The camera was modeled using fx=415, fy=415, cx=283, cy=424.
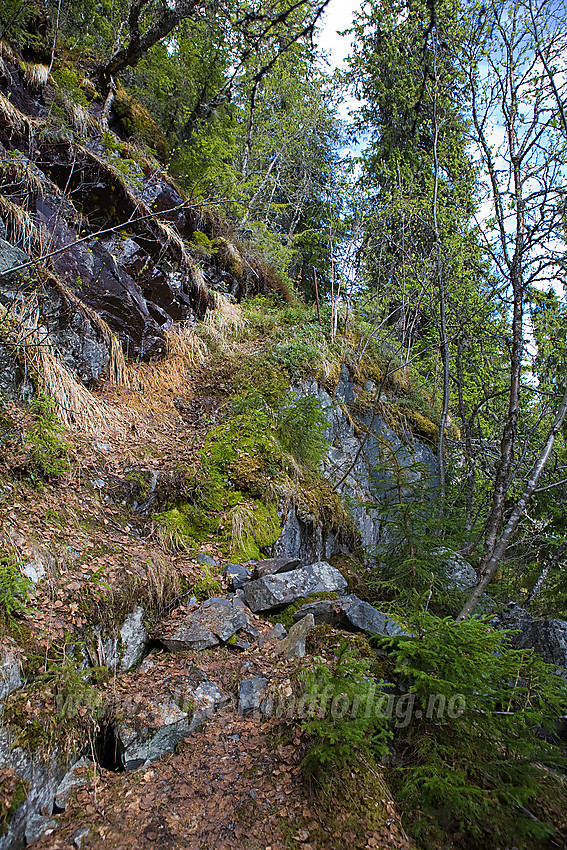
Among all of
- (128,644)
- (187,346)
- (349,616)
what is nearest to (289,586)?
(349,616)

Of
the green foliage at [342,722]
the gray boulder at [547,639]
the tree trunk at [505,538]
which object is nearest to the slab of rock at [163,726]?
the green foliage at [342,722]

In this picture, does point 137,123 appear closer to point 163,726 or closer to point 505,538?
point 505,538

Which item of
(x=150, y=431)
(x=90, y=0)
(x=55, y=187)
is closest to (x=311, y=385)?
(x=150, y=431)

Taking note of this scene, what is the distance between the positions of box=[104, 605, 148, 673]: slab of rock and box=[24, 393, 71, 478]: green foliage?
1.34 meters

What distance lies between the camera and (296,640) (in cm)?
298

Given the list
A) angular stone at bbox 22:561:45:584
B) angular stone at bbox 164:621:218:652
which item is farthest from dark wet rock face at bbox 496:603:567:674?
angular stone at bbox 22:561:45:584

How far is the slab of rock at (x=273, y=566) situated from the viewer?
12.3 feet

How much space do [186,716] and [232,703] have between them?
309 mm

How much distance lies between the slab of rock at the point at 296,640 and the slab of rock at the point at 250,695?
27cm

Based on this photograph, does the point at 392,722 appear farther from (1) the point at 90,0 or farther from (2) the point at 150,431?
(1) the point at 90,0

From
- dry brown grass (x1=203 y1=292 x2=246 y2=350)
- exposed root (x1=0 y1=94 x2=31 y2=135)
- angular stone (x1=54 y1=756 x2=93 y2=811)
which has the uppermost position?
exposed root (x1=0 y1=94 x2=31 y2=135)

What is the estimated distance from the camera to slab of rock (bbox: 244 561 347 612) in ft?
11.4

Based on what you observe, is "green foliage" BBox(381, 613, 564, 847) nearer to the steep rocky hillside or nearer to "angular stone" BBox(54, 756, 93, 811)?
the steep rocky hillside

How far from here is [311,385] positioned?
20.8ft
